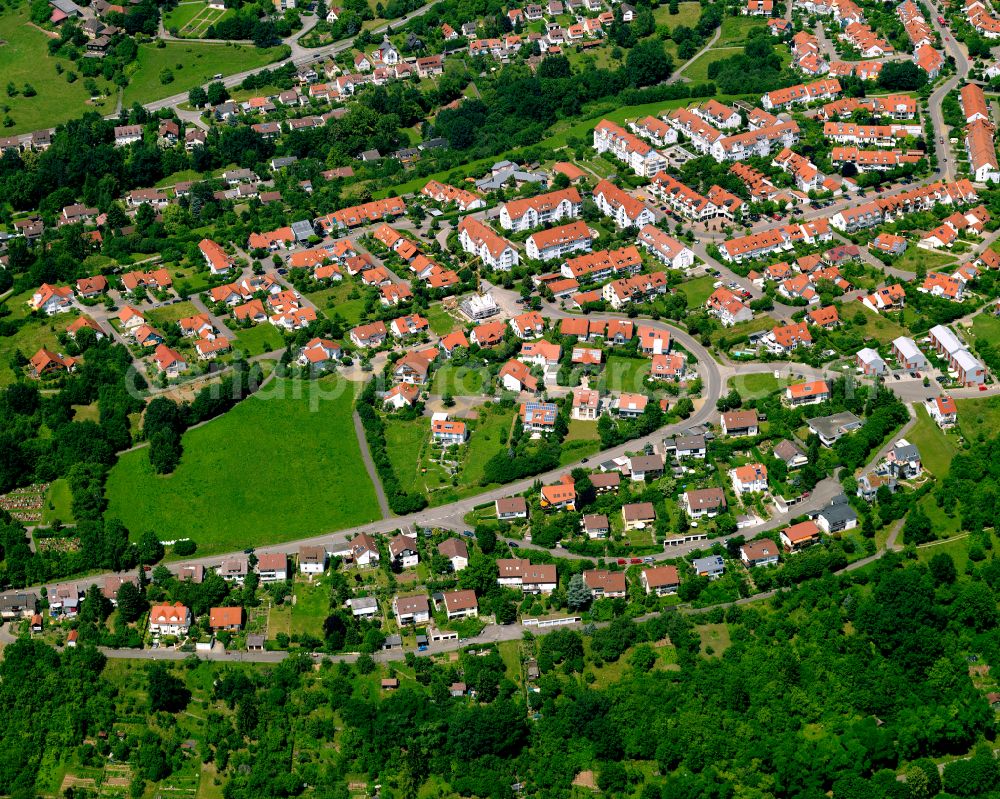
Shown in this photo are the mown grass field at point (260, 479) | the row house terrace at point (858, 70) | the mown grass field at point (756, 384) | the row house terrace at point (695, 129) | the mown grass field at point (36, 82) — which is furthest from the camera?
the mown grass field at point (36, 82)

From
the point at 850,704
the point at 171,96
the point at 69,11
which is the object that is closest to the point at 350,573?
the point at 850,704

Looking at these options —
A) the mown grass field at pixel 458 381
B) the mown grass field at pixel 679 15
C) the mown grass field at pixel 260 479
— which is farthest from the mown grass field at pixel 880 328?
the mown grass field at pixel 679 15

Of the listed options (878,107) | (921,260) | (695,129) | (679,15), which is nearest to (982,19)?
(878,107)

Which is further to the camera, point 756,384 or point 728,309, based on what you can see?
point 728,309

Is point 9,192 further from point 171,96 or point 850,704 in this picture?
point 850,704

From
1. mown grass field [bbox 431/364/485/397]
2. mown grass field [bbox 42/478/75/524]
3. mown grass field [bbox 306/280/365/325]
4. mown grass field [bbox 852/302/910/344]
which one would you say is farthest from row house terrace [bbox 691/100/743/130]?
mown grass field [bbox 42/478/75/524]

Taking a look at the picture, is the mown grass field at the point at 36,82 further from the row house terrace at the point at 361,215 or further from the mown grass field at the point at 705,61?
the mown grass field at the point at 705,61

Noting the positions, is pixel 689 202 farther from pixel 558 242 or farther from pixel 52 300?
pixel 52 300
